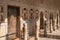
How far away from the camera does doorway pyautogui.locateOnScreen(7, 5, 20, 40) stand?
8.35 meters

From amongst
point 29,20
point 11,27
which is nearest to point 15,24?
point 11,27

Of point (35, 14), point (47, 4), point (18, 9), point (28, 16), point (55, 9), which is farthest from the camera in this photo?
point (55, 9)

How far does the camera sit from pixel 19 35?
891cm

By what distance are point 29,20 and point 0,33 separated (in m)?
3.87

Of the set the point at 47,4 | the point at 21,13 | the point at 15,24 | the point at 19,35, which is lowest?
the point at 19,35

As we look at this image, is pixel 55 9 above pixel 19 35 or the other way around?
above

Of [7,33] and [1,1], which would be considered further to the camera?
[7,33]

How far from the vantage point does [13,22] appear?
8930 mm

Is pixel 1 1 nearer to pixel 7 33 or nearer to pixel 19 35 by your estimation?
pixel 7 33

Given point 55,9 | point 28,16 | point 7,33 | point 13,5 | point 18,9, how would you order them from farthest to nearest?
point 55,9 < point 28,16 < point 18,9 < point 13,5 < point 7,33

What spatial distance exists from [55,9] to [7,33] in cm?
1076

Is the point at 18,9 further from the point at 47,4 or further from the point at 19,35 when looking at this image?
the point at 47,4

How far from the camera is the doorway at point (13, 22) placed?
27.4ft

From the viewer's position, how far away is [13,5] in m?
8.38
